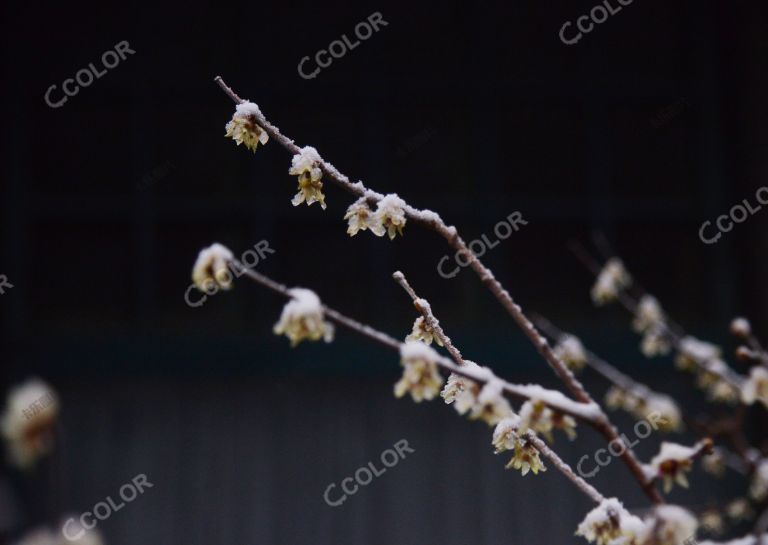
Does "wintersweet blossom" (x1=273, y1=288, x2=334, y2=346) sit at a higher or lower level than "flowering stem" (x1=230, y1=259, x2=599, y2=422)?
higher

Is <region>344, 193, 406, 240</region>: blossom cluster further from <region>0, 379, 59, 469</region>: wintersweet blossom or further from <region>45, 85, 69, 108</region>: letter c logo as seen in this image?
<region>45, 85, 69, 108</region>: letter c logo

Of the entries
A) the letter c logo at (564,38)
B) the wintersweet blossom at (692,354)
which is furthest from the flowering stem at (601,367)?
the letter c logo at (564,38)

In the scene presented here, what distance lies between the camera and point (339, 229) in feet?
13.8

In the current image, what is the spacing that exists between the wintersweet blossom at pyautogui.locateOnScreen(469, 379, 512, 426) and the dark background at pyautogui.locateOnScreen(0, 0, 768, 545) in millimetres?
2847

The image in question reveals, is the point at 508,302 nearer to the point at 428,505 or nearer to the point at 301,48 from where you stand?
the point at 428,505

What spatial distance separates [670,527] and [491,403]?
0.29 meters

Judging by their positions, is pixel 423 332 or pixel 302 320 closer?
pixel 302 320

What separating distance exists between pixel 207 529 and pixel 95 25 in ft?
9.07

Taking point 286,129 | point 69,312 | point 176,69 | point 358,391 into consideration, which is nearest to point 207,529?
point 358,391

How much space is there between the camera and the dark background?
151 inches

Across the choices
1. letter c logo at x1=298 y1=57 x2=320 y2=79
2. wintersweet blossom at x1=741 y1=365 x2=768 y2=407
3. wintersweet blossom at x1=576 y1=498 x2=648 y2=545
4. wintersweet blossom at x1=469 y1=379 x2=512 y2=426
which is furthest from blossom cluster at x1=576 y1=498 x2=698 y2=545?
letter c logo at x1=298 y1=57 x2=320 y2=79

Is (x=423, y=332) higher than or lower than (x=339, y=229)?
lower

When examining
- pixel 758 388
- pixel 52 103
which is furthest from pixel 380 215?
pixel 52 103

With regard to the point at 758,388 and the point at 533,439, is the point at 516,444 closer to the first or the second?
the point at 533,439
